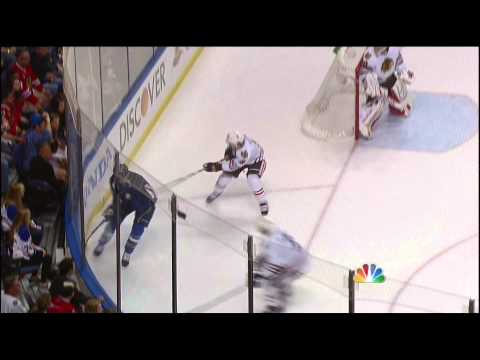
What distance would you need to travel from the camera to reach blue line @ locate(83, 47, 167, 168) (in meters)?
3.99

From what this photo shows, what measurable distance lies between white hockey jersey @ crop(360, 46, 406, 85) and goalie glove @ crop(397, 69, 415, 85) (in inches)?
0.7

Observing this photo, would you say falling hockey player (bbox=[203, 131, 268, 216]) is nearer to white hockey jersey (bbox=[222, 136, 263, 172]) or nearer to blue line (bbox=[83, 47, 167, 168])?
white hockey jersey (bbox=[222, 136, 263, 172])

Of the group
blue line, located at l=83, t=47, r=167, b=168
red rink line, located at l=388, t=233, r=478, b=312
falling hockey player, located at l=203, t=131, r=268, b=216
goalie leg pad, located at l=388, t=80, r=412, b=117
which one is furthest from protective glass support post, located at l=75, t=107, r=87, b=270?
goalie leg pad, located at l=388, t=80, r=412, b=117

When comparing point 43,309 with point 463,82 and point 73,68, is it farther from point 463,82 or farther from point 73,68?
point 463,82

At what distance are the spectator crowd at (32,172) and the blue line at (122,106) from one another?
18 cm

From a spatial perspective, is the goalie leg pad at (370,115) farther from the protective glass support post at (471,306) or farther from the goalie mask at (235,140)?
the protective glass support post at (471,306)

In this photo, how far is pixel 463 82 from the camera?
448 centimetres

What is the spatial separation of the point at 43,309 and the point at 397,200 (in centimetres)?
130

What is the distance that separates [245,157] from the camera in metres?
4.10

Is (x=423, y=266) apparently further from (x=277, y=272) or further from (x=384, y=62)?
(x=384, y=62)

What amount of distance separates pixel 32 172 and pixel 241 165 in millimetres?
715

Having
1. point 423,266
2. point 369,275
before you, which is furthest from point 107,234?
point 423,266

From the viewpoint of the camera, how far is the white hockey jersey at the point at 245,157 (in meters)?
4.10
